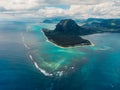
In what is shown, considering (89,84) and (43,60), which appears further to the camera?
(43,60)

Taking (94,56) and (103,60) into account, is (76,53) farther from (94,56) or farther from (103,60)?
(103,60)

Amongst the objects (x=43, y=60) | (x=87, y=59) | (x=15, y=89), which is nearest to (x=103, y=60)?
(x=87, y=59)

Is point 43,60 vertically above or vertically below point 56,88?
below

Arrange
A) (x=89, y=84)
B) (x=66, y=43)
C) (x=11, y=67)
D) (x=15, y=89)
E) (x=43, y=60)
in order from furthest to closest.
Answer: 1. (x=66, y=43)
2. (x=43, y=60)
3. (x=11, y=67)
4. (x=89, y=84)
5. (x=15, y=89)

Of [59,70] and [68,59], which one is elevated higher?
[59,70]

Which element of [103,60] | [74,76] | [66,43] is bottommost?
[66,43]

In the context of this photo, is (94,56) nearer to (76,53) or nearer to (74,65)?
(76,53)

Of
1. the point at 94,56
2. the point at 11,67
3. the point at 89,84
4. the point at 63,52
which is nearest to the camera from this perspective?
the point at 89,84

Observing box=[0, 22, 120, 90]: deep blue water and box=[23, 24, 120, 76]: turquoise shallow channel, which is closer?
box=[0, 22, 120, 90]: deep blue water

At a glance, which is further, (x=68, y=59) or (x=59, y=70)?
(x=68, y=59)

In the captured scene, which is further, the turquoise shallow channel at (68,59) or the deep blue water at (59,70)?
the turquoise shallow channel at (68,59)
